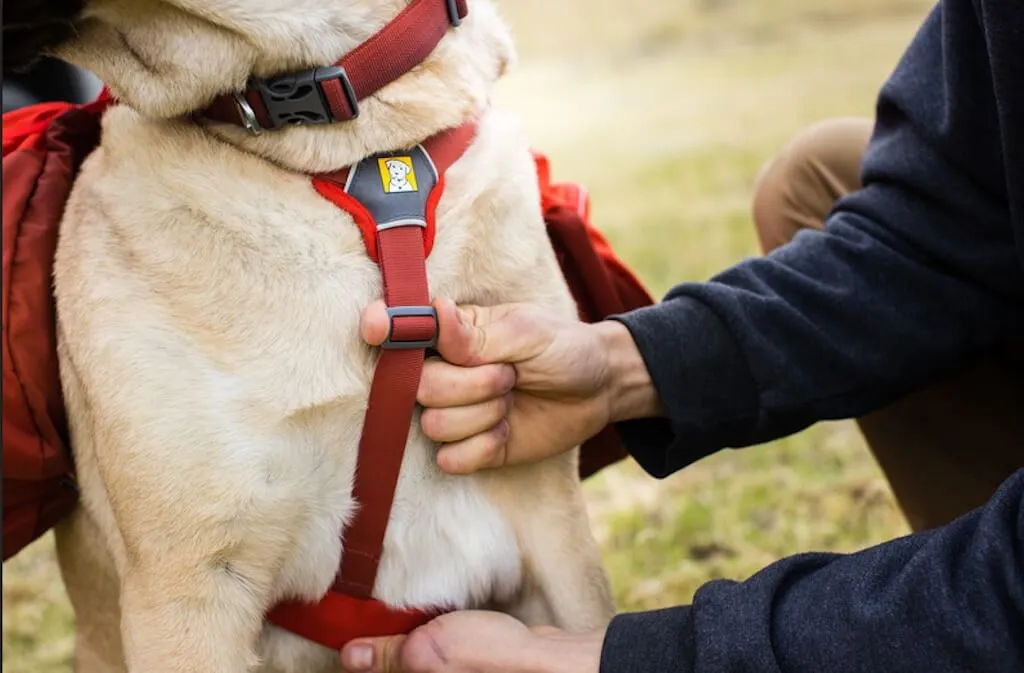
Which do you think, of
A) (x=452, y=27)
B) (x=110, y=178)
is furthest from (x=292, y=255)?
(x=452, y=27)

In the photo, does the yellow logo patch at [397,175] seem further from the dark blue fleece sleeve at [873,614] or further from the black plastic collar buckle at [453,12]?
the dark blue fleece sleeve at [873,614]

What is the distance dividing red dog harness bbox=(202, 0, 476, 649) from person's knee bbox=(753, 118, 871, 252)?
92cm

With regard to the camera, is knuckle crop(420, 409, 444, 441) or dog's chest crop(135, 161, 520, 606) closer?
dog's chest crop(135, 161, 520, 606)

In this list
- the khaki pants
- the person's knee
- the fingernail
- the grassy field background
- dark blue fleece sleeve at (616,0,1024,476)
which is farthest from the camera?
the grassy field background

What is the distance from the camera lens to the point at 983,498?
1.89 meters

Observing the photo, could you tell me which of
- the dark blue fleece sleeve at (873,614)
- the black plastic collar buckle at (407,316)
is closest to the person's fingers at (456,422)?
the black plastic collar buckle at (407,316)

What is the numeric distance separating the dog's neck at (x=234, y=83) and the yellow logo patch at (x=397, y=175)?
0.06ft

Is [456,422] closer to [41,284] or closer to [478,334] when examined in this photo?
[478,334]

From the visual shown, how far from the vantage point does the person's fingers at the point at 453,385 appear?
1.44m

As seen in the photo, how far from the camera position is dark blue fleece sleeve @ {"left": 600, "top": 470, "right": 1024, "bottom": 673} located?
42.3 inches

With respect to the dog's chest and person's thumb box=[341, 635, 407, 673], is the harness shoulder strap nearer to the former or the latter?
the dog's chest

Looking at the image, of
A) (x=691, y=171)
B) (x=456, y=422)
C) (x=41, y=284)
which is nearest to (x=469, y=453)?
(x=456, y=422)

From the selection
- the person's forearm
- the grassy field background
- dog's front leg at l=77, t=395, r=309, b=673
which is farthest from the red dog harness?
the grassy field background

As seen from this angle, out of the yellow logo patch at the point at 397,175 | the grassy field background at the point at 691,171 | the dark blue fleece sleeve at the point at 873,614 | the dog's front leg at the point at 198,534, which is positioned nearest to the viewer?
the dark blue fleece sleeve at the point at 873,614
